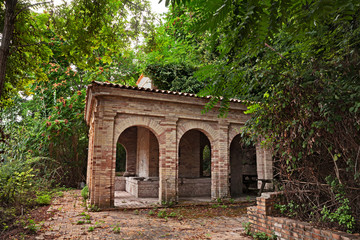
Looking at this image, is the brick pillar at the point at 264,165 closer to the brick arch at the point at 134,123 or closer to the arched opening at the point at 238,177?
the arched opening at the point at 238,177

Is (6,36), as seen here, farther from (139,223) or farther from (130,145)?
(130,145)

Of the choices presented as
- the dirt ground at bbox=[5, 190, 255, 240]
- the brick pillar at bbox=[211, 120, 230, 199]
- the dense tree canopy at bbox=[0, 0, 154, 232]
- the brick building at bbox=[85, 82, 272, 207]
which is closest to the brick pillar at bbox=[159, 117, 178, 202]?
the brick building at bbox=[85, 82, 272, 207]

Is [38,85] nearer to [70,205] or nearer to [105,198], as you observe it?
[70,205]

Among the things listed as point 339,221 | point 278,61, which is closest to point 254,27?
point 278,61

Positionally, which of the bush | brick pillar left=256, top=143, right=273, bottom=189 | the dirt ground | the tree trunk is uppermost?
the tree trunk

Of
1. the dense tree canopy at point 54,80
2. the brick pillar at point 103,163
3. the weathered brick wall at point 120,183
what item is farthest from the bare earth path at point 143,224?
the weathered brick wall at point 120,183

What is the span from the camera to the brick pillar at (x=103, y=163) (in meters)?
8.43

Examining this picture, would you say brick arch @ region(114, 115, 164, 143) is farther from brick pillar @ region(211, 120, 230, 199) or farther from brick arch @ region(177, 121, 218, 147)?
brick pillar @ region(211, 120, 230, 199)

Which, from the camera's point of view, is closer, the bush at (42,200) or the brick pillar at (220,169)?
the bush at (42,200)

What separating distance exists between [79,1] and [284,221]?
19.0ft

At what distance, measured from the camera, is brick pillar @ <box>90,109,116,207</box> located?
8.43 m

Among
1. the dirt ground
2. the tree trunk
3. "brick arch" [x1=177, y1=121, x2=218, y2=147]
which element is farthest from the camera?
"brick arch" [x1=177, y1=121, x2=218, y2=147]

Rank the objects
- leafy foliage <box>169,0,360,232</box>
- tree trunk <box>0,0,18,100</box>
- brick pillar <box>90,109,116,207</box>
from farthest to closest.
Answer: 1. brick pillar <box>90,109,116,207</box>
2. tree trunk <box>0,0,18,100</box>
3. leafy foliage <box>169,0,360,232</box>

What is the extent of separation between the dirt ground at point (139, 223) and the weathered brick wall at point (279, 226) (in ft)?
1.91
